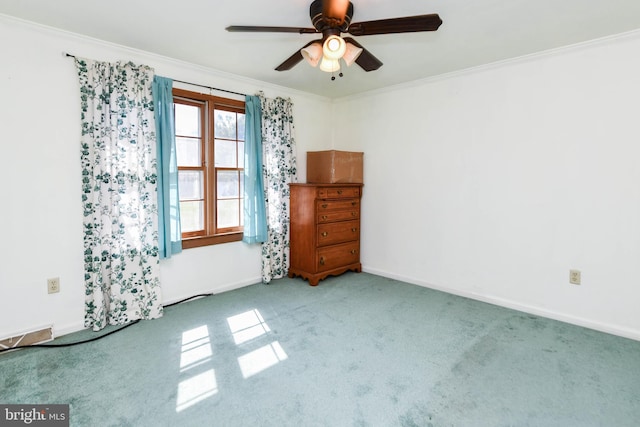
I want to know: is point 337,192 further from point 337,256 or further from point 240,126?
point 240,126

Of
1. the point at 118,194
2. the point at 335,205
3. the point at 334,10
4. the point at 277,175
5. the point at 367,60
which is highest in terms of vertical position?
the point at 334,10

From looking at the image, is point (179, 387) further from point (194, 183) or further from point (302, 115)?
point (302, 115)

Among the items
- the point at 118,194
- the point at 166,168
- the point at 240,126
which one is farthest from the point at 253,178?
the point at 118,194

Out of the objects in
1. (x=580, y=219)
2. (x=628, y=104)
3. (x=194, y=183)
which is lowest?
(x=580, y=219)

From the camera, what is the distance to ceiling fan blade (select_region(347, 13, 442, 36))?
5.70ft

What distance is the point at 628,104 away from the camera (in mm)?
2611

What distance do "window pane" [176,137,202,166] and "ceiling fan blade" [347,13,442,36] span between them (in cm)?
211

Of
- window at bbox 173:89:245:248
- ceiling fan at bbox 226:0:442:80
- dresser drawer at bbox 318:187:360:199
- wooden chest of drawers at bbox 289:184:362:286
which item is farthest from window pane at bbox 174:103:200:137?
ceiling fan at bbox 226:0:442:80

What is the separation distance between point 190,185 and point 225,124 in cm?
77

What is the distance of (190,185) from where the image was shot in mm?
3418

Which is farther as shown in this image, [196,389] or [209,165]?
[209,165]

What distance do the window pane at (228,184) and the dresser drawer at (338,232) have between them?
1049 millimetres

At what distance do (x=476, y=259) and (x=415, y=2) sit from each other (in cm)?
248

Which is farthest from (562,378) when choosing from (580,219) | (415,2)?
(415,2)
